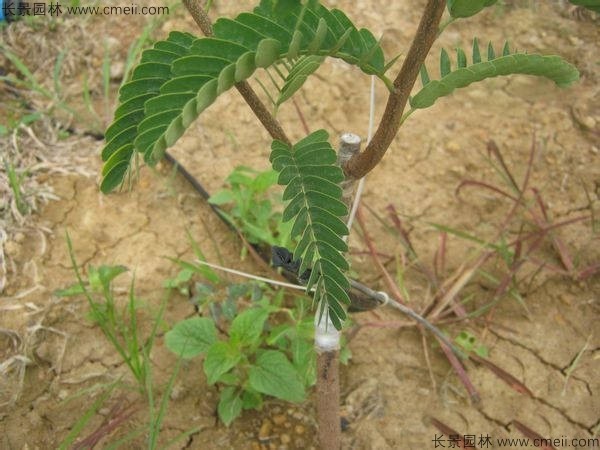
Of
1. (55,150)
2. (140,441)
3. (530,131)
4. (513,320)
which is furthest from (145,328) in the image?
(530,131)

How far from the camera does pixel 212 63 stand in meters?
0.80

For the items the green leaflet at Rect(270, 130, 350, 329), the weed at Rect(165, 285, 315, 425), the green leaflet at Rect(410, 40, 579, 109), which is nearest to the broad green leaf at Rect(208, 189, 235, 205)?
the weed at Rect(165, 285, 315, 425)

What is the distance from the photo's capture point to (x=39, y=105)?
8.59ft

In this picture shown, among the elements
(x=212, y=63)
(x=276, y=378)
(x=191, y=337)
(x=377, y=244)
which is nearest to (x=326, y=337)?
(x=276, y=378)

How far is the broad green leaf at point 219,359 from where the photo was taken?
4.93ft

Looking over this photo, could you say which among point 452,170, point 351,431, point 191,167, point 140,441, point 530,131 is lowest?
point 140,441

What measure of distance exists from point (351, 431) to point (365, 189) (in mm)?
976

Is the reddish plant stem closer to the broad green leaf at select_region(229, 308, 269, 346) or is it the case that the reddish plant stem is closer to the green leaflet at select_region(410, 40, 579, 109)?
the broad green leaf at select_region(229, 308, 269, 346)

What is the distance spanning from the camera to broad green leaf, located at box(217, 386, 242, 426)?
162 cm

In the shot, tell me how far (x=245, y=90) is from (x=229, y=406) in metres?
0.98

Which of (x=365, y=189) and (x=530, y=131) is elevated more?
(x=530, y=131)

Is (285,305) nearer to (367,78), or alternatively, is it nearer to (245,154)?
(245,154)

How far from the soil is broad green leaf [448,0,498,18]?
46.6 inches

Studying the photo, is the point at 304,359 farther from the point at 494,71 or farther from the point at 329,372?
the point at 494,71
